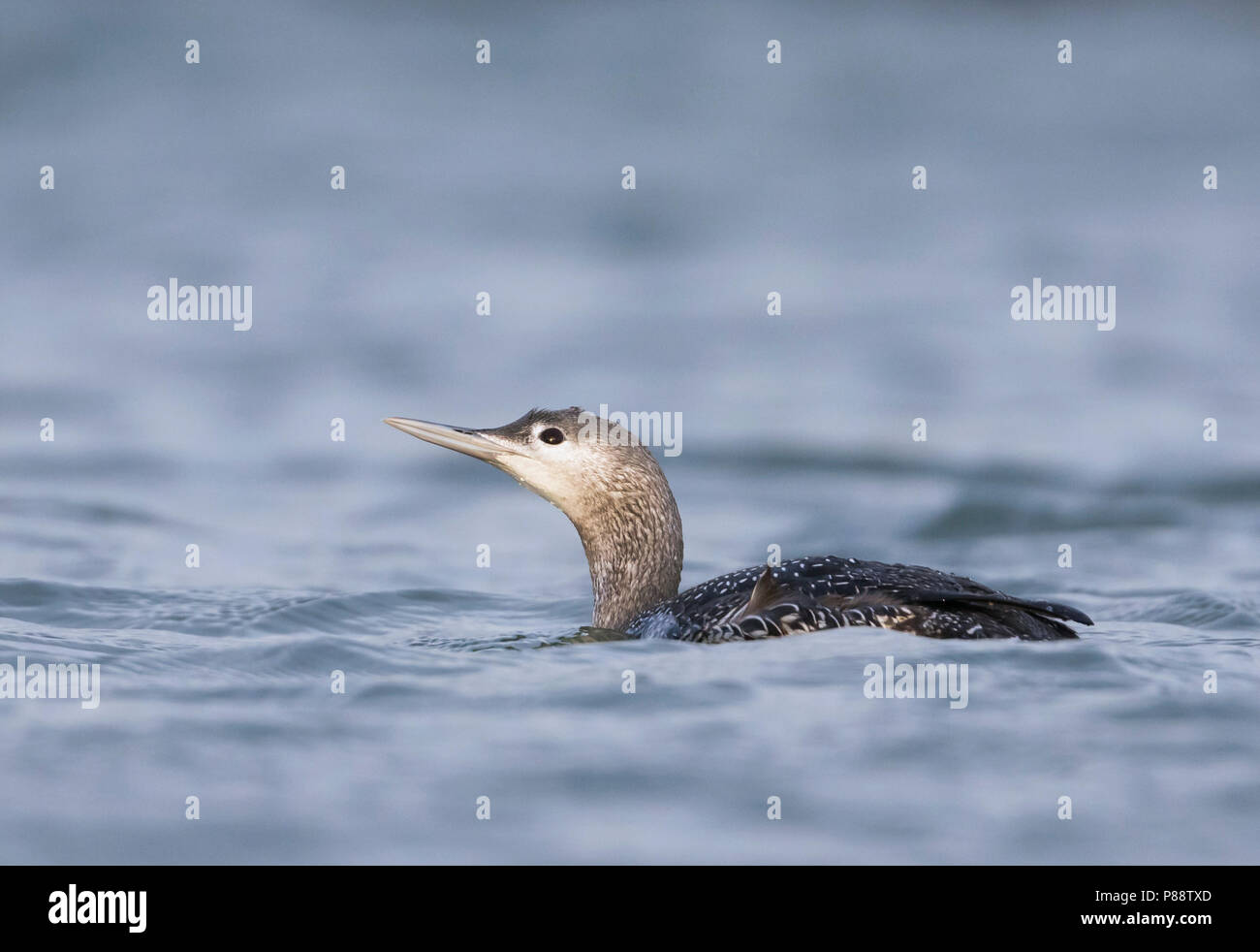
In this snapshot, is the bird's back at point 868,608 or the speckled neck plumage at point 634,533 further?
the speckled neck plumage at point 634,533

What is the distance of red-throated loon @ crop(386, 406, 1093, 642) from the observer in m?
6.18

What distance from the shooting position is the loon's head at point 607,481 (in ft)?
23.3

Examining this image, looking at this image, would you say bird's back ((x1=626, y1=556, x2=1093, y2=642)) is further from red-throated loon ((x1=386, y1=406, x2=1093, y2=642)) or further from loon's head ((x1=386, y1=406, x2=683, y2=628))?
loon's head ((x1=386, y1=406, x2=683, y2=628))

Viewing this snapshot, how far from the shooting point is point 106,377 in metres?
11.7

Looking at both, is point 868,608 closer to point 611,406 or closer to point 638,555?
point 638,555

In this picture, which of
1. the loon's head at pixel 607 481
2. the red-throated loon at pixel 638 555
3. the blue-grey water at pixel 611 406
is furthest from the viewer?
the loon's head at pixel 607 481

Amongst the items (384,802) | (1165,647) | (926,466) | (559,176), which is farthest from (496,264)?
(384,802)

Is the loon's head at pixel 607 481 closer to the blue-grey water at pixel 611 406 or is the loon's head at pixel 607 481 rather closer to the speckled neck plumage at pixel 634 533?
the speckled neck plumage at pixel 634 533

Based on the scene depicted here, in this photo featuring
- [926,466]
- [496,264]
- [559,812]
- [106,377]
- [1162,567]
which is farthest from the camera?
[496,264]

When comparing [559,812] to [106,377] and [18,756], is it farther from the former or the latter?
[106,377]

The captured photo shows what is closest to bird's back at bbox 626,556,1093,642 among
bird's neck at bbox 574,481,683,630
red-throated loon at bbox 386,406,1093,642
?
red-throated loon at bbox 386,406,1093,642

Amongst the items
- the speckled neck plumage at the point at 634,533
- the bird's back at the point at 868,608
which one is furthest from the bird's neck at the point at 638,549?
the bird's back at the point at 868,608
